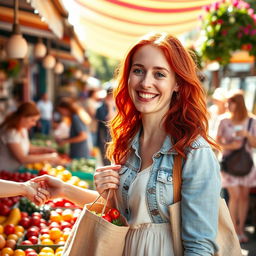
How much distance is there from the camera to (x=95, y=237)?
1938mm

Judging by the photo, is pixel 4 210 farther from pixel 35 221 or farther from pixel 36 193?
pixel 36 193

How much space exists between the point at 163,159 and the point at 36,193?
→ 979 mm

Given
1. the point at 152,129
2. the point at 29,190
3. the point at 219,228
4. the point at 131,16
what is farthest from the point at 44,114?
the point at 219,228

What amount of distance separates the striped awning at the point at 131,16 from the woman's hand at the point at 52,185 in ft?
12.0

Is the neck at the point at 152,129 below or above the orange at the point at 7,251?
above

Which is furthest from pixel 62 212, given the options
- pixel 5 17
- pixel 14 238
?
pixel 5 17

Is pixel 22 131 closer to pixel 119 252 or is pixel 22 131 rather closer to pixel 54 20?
pixel 54 20

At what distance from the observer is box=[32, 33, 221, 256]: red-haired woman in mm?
1913

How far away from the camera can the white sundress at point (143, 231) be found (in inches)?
79.3

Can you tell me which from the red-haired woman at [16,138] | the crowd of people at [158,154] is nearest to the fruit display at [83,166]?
the red-haired woman at [16,138]

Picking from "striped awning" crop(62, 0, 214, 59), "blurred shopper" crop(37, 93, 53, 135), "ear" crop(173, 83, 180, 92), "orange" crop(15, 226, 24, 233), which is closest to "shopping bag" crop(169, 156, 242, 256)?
"ear" crop(173, 83, 180, 92)

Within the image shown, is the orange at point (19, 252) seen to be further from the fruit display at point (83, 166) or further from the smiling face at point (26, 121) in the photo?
the fruit display at point (83, 166)

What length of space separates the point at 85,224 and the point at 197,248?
517 mm

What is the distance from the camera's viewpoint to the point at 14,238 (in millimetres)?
3488
